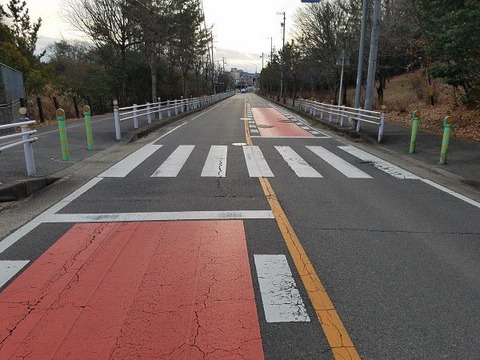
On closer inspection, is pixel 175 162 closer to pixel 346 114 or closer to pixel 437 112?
pixel 346 114

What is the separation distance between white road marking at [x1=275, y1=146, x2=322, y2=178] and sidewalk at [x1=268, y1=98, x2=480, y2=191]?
301 cm

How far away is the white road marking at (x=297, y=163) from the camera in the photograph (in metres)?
8.29

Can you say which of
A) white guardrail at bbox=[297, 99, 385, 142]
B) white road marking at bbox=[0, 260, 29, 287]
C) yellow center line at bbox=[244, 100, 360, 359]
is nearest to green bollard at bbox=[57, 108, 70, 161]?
white road marking at bbox=[0, 260, 29, 287]

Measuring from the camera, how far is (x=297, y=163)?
31.2ft

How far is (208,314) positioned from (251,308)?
1.24 feet

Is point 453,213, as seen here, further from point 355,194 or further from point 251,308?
point 251,308

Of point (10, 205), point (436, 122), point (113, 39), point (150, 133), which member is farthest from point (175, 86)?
point (10, 205)

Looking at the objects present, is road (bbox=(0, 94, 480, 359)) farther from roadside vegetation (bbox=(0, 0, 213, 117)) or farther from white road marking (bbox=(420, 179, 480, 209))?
roadside vegetation (bbox=(0, 0, 213, 117))

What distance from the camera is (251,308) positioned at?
10.3 feet

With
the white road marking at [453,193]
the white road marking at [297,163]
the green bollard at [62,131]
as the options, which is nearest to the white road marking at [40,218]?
the green bollard at [62,131]

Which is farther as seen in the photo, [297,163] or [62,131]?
[297,163]

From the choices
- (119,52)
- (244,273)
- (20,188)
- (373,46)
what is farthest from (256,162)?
(119,52)

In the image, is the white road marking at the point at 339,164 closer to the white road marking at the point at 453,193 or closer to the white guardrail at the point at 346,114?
the white road marking at the point at 453,193

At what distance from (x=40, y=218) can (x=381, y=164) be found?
26.2ft
